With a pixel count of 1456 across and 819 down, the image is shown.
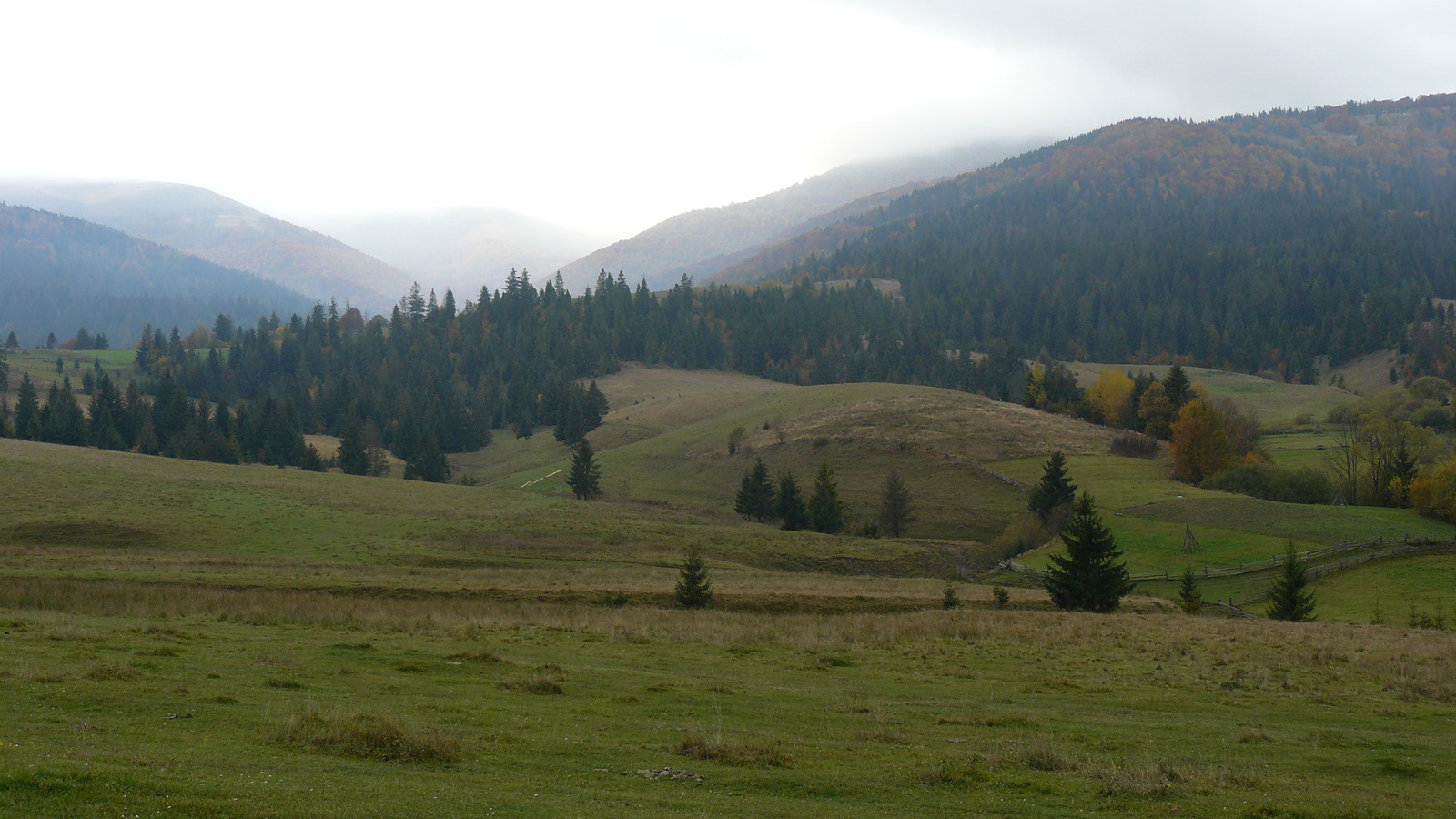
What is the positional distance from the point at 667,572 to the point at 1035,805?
40.9 metres

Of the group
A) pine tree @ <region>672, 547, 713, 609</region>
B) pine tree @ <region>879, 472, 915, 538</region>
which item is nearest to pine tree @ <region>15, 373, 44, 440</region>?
pine tree @ <region>879, 472, 915, 538</region>

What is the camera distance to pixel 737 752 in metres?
14.3

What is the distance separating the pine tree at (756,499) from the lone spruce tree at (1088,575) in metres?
46.2

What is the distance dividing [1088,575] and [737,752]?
3548 centimetres

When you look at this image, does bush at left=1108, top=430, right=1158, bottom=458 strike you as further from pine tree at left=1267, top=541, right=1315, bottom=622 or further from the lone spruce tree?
the lone spruce tree

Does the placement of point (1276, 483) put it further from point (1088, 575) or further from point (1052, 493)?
point (1088, 575)

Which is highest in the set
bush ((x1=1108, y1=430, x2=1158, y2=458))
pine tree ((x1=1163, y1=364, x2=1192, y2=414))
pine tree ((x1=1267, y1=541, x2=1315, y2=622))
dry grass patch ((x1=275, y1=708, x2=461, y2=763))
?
pine tree ((x1=1163, y1=364, x2=1192, y2=414))

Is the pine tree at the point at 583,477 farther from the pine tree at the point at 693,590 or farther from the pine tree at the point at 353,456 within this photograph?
the pine tree at the point at 693,590

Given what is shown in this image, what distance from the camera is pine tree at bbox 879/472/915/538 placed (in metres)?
87.6

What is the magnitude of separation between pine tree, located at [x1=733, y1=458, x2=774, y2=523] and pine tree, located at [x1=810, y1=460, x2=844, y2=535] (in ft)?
15.6

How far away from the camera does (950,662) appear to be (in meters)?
27.8

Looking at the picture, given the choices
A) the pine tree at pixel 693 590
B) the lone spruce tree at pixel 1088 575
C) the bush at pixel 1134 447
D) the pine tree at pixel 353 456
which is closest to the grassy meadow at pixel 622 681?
the pine tree at pixel 693 590

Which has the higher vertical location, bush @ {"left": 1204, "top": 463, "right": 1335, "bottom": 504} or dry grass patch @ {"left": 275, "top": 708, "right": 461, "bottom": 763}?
bush @ {"left": 1204, "top": 463, "right": 1335, "bottom": 504}

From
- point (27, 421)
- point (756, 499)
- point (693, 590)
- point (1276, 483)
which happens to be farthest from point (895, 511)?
point (27, 421)
